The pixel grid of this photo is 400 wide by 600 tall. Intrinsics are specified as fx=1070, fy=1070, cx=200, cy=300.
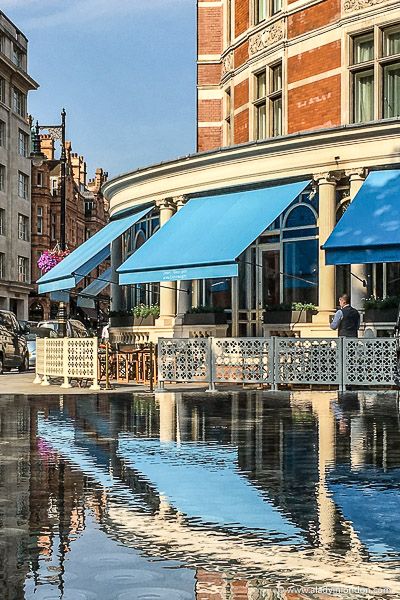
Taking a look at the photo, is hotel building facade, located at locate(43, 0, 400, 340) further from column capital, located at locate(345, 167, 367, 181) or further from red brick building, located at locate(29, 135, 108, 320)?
red brick building, located at locate(29, 135, 108, 320)

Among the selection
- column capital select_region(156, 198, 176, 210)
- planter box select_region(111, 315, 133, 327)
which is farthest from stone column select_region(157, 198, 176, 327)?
planter box select_region(111, 315, 133, 327)

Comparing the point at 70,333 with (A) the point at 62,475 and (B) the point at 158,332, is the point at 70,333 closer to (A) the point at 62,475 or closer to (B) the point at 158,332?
(B) the point at 158,332

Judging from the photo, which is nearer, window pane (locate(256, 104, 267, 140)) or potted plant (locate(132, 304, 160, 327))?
potted plant (locate(132, 304, 160, 327))

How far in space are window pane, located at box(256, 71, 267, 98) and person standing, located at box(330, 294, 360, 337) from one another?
29.1 ft

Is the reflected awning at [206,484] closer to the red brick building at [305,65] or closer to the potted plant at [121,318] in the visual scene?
the red brick building at [305,65]

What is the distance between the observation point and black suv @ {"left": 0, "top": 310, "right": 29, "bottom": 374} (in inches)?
1414

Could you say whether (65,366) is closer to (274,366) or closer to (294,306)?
(274,366)

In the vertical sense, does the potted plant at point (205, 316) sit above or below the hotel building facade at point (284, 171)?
below

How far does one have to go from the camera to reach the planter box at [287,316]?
2403cm

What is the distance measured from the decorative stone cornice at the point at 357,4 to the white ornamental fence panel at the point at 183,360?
881 cm

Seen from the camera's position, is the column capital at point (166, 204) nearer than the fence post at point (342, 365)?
No

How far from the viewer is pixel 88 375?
2364cm

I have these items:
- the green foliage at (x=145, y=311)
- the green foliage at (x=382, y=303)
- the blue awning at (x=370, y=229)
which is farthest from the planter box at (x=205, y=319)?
the blue awning at (x=370, y=229)

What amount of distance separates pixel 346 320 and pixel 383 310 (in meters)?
1.32
